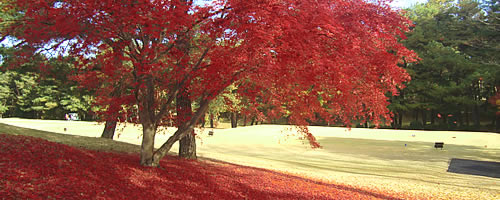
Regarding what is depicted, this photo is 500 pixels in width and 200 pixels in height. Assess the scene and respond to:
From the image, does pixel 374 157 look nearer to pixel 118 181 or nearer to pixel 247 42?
pixel 247 42

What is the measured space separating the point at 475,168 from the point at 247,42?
48.1ft

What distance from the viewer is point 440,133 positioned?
30875 mm

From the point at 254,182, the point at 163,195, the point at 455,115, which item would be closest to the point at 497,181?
the point at 254,182

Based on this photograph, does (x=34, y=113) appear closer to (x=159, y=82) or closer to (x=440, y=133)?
(x=159, y=82)

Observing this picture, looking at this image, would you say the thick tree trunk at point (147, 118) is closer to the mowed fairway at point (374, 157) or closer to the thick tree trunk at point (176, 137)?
the thick tree trunk at point (176, 137)

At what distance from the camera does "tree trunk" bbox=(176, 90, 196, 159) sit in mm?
9492

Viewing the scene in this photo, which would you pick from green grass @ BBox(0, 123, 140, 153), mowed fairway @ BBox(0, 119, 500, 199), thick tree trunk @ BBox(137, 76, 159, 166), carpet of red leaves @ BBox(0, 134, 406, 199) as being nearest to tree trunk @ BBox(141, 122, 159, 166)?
thick tree trunk @ BBox(137, 76, 159, 166)

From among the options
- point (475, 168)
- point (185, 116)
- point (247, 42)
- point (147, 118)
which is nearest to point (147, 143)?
point (147, 118)

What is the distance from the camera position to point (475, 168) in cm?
1474

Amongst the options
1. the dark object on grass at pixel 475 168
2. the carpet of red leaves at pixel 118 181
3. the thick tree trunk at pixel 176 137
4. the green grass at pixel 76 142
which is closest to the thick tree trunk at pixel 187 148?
the green grass at pixel 76 142

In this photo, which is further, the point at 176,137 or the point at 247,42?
the point at 176,137

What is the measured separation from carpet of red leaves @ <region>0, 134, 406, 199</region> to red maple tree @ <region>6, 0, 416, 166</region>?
1064 millimetres

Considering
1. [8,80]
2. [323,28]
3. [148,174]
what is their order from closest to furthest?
[323,28] < [148,174] < [8,80]

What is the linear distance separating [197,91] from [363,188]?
19.7 feet
